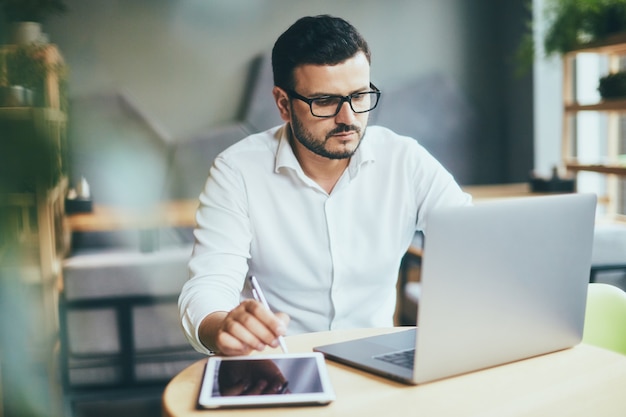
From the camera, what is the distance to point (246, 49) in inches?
152

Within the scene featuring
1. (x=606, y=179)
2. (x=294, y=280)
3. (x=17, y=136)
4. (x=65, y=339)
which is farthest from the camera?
(x=606, y=179)

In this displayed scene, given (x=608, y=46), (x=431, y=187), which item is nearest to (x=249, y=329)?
(x=431, y=187)

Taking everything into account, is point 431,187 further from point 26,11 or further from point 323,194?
point 26,11

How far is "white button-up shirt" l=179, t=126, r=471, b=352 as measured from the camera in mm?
1560

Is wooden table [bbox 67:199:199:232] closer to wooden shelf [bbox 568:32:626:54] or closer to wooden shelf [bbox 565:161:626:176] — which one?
wooden shelf [bbox 565:161:626:176]

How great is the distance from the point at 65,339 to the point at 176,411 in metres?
2.27

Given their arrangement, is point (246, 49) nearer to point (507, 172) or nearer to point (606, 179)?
point (507, 172)

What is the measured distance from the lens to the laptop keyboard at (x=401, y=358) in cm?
98

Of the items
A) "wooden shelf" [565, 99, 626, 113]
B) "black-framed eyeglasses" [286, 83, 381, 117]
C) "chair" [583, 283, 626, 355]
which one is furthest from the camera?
"wooden shelf" [565, 99, 626, 113]

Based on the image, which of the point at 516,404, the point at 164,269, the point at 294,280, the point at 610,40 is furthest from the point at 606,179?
the point at 516,404

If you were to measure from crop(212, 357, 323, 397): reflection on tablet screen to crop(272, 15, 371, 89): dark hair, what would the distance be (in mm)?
785

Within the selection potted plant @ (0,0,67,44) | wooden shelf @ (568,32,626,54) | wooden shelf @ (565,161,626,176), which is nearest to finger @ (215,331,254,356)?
potted plant @ (0,0,67,44)

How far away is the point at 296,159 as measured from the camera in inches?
63.4

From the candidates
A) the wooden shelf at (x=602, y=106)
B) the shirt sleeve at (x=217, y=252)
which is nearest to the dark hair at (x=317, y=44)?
the shirt sleeve at (x=217, y=252)
